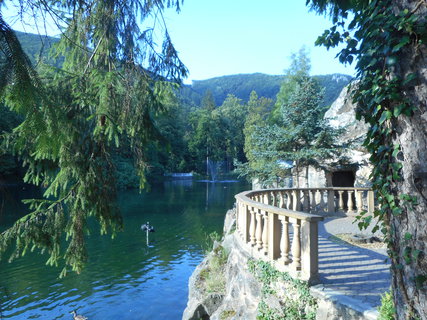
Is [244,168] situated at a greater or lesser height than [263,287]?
greater

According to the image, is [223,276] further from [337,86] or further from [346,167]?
[337,86]

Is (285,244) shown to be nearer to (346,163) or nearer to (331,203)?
(331,203)

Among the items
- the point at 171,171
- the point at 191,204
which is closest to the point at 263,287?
the point at 191,204

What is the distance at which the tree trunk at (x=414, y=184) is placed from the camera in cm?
224

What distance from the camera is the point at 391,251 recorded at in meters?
2.47

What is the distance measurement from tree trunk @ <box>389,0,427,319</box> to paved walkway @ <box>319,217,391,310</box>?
51cm

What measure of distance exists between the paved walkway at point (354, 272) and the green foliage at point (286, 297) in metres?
0.26

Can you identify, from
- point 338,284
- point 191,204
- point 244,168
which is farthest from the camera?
point 191,204

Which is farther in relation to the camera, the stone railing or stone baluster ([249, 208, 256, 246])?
stone baluster ([249, 208, 256, 246])

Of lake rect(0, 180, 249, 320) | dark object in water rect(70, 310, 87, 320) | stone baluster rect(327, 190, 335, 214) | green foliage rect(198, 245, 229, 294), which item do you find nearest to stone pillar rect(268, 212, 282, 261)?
green foliage rect(198, 245, 229, 294)

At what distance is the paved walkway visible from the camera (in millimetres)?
3744

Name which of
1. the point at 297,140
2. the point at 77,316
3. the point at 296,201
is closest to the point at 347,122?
the point at 297,140

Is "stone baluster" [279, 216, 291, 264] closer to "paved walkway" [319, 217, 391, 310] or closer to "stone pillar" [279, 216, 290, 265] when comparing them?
"stone pillar" [279, 216, 290, 265]

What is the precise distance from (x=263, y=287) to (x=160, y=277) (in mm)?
7473
